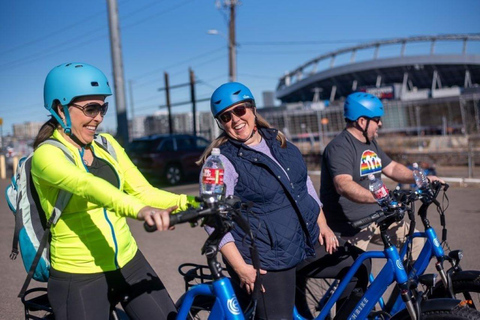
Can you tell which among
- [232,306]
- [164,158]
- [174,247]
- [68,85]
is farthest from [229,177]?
[164,158]

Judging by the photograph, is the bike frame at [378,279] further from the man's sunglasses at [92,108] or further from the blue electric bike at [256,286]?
the man's sunglasses at [92,108]

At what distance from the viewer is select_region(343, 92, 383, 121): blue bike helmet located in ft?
13.3

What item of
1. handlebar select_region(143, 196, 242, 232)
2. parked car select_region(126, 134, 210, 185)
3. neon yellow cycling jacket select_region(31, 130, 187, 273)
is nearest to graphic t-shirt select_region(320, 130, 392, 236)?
neon yellow cycling jacket select_region(31, 130, 187, 273)

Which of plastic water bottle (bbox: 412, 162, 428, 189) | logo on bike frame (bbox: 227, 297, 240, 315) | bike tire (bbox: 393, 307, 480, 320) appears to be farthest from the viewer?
plastic water bottle (bbox: 412, 162, 428, 189)

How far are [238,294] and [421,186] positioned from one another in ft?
4.64

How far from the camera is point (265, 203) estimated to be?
2.84 meters

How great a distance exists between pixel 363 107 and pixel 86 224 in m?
2.47

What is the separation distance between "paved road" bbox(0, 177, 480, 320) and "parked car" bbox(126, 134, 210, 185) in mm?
7385

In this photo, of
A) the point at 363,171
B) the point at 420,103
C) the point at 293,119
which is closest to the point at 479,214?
the point at 363,171

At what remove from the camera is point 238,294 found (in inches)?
115

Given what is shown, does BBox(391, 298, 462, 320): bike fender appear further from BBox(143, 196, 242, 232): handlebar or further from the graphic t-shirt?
the graphic t-shirt

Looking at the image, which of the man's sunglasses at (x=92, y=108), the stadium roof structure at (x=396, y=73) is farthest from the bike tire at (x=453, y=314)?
the stadium roof structure at (x=396, y=73)

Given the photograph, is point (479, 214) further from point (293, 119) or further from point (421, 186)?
point (293, 119)

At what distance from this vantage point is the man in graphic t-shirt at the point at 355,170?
388 cm
